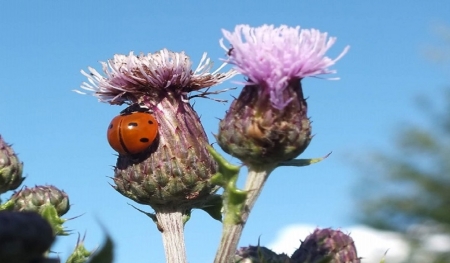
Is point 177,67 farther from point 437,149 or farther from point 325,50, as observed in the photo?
point 437,149

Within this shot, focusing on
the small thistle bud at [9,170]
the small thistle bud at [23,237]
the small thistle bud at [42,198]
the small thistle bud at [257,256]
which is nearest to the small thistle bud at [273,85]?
the small thistle bud at [257,256]

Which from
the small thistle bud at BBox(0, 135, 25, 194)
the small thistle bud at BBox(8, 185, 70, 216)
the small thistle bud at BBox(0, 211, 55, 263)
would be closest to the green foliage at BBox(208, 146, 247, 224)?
the small thistle bud at BBox(0, 211, 55, 263)

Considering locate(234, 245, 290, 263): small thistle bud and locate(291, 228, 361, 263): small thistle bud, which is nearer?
locate(234, 245, 290, 263): small thistle bud

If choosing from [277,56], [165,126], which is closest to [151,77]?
[165,126]

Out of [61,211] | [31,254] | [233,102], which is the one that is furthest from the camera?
[61,211]

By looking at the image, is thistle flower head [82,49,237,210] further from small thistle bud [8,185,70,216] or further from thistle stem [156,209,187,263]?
small thistle bud [8,185,70,216]

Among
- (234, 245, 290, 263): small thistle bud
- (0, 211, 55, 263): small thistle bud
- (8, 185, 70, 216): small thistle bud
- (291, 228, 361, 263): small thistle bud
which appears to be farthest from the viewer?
(8, 185, 70, 216): small thistle bud

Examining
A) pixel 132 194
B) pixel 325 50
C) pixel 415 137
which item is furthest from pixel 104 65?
pixel 415 137
